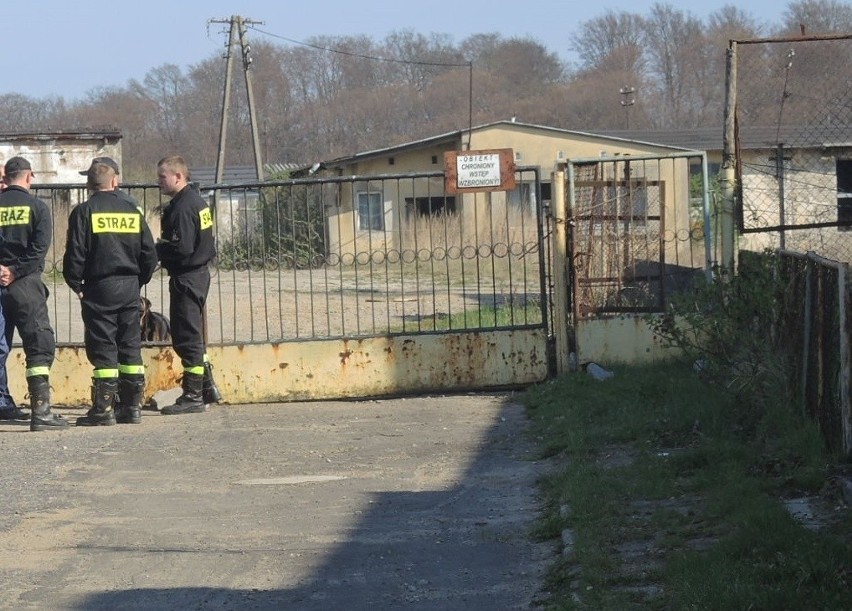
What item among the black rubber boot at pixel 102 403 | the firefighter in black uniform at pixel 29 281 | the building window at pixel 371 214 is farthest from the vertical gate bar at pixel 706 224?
the firefighter in black uniform at pixel 29 281

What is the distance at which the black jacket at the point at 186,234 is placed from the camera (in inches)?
379

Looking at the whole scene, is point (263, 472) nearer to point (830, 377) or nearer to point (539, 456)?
point (539, 456)

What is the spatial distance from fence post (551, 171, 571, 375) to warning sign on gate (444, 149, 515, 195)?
0.41 metres

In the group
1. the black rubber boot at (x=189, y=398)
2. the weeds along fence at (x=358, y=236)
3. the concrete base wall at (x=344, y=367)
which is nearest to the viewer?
the black rubber boot at (x=189, y=398)

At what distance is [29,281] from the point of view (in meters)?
9.26

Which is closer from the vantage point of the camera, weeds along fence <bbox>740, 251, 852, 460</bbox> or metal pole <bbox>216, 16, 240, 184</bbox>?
weeds along fence <bbox>740, 251, 852, 460</bbox>

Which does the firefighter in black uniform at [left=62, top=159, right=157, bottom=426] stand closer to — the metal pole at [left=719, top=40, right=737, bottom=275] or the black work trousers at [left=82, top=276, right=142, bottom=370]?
the black work trousers at [left=82, top=276, right=142, bottom=370]

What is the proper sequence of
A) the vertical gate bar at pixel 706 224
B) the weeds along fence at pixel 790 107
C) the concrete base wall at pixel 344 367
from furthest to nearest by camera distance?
the concrete base wall at pixel 344 367
the vertical gate bar at pixel 706 224
the weeds along fence at pixel 790 107

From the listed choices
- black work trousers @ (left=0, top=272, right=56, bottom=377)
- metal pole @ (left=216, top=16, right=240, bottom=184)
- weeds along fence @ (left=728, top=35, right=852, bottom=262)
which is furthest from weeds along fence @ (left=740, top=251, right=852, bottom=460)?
metal pole @ (left=216, top=16, right=240, bottom=184)

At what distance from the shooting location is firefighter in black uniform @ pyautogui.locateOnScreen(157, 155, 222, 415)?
9641 mm

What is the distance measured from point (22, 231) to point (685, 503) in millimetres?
5606

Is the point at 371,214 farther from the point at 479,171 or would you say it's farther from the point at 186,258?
the point at 186,258

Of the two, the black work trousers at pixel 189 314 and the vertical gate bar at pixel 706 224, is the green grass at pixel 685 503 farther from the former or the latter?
the black work trousers at pixel 189 314

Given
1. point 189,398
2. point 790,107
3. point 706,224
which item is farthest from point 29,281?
point 790,107
